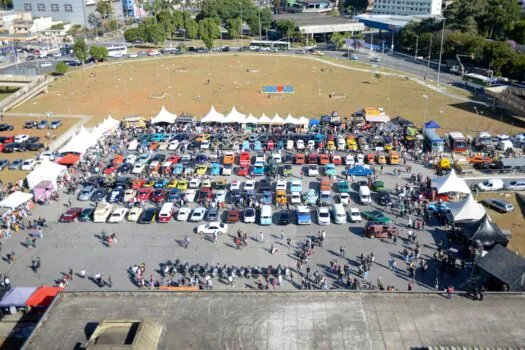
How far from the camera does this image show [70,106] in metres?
61.2

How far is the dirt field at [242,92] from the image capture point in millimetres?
56781

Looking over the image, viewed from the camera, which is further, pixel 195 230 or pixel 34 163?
pixel 34 163

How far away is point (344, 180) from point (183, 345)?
23.6 m

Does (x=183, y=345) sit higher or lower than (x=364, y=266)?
higher

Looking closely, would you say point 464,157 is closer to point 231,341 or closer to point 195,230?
point 195,230

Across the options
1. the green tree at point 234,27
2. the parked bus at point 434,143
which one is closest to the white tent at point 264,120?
the parked bus at point 434,143

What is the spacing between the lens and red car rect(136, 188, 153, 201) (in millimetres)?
35719

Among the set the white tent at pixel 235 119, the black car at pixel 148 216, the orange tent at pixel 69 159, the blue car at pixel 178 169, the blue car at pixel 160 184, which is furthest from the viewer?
the white tent at pixel 235 119

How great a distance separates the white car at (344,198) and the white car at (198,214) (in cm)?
992

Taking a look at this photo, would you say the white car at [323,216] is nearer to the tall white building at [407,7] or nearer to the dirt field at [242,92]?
the dirt field at [242,92]

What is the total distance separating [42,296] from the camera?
24.1 meters

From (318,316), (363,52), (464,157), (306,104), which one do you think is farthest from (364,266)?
(363,52)

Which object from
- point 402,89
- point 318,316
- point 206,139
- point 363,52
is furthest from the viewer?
point 363,52

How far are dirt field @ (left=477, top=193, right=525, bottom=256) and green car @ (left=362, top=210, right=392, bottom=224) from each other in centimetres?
743
